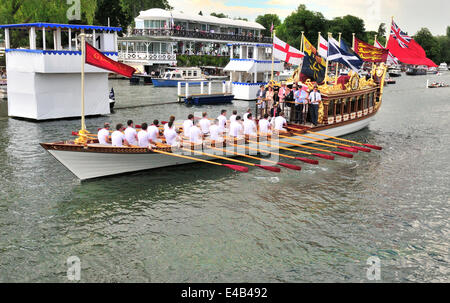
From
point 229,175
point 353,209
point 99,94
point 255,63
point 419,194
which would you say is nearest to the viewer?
point 353,209

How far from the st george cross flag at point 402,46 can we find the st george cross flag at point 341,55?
5109 mm

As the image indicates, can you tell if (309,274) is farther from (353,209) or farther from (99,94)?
(99,94)

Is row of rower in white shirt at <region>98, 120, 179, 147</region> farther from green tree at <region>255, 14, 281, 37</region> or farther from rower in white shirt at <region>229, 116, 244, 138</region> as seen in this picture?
green tree at <region>255, 14, 281, 37</region>

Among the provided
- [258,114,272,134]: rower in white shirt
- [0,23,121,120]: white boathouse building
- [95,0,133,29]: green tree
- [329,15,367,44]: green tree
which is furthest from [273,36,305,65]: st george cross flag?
[329,15,367,44]: green tree

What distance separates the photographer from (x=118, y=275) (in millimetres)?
10391

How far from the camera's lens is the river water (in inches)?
425

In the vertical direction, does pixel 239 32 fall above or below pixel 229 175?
above

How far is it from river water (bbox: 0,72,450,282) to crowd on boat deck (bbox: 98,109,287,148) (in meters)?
1.51

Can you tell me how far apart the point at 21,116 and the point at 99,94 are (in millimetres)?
5889

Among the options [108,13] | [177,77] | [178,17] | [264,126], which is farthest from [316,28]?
[264,126]

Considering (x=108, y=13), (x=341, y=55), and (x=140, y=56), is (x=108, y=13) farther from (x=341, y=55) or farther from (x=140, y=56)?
(x=341, y=55)

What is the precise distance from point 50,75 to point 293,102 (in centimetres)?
1727

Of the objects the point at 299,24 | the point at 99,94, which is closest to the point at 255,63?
the point at 99,94

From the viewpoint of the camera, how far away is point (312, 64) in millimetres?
24469
